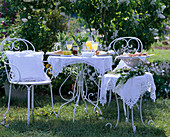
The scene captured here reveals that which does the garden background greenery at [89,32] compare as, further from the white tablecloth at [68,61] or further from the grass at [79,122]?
the white tablecloth at [68,61]

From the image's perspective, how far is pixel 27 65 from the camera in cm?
403

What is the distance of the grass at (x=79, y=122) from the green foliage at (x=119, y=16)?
1.63 m

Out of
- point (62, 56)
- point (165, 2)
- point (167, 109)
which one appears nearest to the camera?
point (62, 56)

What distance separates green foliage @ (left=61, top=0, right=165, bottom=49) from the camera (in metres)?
5.66

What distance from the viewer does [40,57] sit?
414 centimetres

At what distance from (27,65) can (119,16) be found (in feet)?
7.99

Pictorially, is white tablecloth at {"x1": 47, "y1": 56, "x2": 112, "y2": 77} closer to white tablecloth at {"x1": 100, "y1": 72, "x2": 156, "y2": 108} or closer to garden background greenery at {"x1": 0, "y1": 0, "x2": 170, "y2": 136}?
white tablecloth at {"x1": 100, "y1": 72, "x2": 156, "y2": 108}

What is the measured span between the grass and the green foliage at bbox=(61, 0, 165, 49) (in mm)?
1630

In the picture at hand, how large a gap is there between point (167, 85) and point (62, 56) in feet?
7.94

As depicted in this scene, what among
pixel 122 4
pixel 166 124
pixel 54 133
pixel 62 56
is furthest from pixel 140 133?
pixel 122 4

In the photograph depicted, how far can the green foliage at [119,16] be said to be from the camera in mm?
5664

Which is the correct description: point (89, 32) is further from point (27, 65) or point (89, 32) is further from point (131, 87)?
point (131, 87)

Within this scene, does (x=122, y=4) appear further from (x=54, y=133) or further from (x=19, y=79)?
(x=54, y=133)

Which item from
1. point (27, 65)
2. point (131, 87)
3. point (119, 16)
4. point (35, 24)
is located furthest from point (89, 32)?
point (35, 24)
